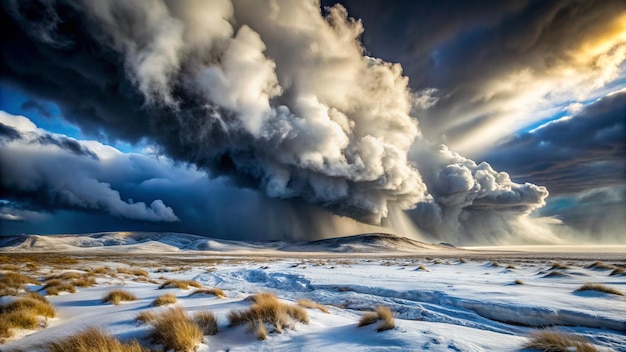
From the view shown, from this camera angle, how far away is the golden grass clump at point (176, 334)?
427 cm

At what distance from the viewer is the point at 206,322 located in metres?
5.42

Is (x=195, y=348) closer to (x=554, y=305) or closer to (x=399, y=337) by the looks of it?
A: (x=399, y=337)

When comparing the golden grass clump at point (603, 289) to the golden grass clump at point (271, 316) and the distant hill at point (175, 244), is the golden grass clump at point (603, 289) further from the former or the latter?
the distant hill at point (175, 244)

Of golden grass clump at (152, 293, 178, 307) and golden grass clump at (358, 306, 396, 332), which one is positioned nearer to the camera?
golden grass clump at (358, 306, 396, 332)

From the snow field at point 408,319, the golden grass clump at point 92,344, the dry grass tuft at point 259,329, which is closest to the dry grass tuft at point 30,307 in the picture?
the snow field at point 408,319

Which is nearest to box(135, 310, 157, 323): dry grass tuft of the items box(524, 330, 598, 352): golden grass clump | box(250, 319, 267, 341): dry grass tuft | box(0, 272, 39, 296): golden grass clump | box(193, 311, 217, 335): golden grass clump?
box(193, 311, 217, 335): golden grass clump

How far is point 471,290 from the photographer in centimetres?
1056

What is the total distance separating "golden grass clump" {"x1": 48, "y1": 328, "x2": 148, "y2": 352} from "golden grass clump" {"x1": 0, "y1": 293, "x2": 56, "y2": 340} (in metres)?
2.00

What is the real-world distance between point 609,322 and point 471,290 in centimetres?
430

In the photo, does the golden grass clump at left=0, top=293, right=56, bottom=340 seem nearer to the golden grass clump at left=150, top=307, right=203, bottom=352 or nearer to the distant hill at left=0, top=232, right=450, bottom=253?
the golden grass clump at left=150, top=307, right=203, bottom=352

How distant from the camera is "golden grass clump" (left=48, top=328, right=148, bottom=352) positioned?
12.5ft

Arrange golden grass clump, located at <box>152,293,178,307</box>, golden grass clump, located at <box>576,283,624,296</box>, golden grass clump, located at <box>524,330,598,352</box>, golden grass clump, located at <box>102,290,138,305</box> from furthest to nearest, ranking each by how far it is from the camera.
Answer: golden grass clump, located at <box>576,283,624,296</box> < golden grass clump, located at <box>102,290,138,305</box> < golden grass clump, located at <box>152,293,178,307</box> < golden grass clump, located at <box>524,330,598,352</box>

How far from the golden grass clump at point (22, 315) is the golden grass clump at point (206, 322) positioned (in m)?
3.23

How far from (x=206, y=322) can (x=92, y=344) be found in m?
1.81
